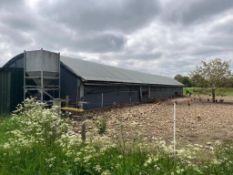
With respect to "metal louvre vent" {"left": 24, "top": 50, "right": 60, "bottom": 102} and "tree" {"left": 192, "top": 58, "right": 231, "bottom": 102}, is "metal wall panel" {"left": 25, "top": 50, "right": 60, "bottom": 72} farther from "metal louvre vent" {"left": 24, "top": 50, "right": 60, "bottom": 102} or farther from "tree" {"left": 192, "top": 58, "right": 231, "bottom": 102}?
"tree" {"left": 192, "top": 58, "right": 231, "bottom": 102}

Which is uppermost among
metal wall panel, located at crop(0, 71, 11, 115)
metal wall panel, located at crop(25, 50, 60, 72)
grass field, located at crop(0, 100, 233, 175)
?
metal wall panel, located at crop(25, 50, 60, 72)

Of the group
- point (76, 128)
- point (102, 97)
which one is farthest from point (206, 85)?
point (76, 128)

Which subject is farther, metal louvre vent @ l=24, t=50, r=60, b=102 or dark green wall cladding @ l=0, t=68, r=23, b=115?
metal louvre vent @ l=24, t=50, r=60, b=102

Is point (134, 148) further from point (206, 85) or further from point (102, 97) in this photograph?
point (206, 85)

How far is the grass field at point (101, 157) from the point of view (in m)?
5.20

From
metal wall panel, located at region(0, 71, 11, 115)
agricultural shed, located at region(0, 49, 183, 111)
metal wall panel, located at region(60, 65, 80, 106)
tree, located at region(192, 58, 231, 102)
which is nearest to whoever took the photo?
metal wall panel, located at region(0, 71, 11, 115)

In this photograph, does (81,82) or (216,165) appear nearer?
(216,165)

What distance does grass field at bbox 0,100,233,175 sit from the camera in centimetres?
520

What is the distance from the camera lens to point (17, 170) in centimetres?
606

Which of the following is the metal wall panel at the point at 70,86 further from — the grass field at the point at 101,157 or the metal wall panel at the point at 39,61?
the grass field at the point at 101,157

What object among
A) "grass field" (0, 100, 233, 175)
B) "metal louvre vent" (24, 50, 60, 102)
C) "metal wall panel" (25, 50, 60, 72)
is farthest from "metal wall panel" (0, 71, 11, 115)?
"grass field" (0, 100, 233, 175)

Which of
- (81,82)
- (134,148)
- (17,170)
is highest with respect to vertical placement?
(81,82)

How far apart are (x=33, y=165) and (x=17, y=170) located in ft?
1.11

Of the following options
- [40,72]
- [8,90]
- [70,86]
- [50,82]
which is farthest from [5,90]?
[70,86]
